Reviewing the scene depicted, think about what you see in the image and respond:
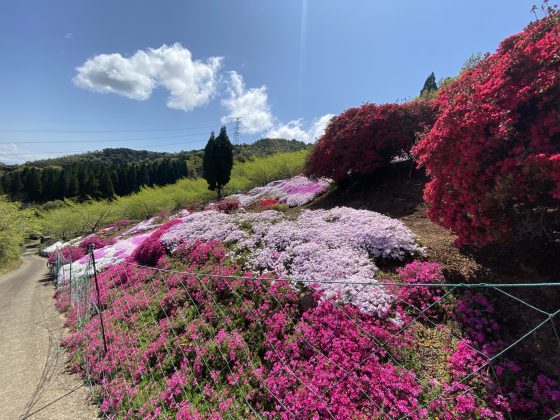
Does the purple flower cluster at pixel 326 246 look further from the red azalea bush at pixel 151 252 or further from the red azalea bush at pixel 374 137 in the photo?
the red azalea bush at pixel 374 137

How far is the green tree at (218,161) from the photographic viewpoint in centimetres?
2853

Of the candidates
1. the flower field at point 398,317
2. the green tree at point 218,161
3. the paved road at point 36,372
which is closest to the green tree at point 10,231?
the green tree at point 218,161

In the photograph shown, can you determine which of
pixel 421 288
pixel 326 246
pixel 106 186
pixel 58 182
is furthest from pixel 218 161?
pixel 58 182

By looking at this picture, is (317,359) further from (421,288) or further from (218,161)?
(218,161)

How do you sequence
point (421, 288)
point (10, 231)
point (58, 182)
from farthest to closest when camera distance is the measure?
point (58, 182) → point (10, 231) → point (421, 288)

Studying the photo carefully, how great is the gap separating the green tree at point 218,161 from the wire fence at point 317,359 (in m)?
23.6

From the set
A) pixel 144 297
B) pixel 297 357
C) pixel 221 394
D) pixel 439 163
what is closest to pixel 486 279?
pixel 439 163

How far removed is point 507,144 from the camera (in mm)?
4117

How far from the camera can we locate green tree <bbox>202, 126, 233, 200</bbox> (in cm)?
2853

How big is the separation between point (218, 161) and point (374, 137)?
20.5 meters

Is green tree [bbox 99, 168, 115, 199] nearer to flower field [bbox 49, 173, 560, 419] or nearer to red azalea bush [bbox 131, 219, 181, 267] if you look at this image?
red azalea bush [bbox 131, 219, 181, 267]

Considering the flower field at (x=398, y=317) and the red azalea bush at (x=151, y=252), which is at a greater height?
the flower field at (x=398, y=317)

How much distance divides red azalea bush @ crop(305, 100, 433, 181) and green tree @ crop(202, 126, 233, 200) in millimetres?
18801

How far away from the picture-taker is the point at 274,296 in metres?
4.81
